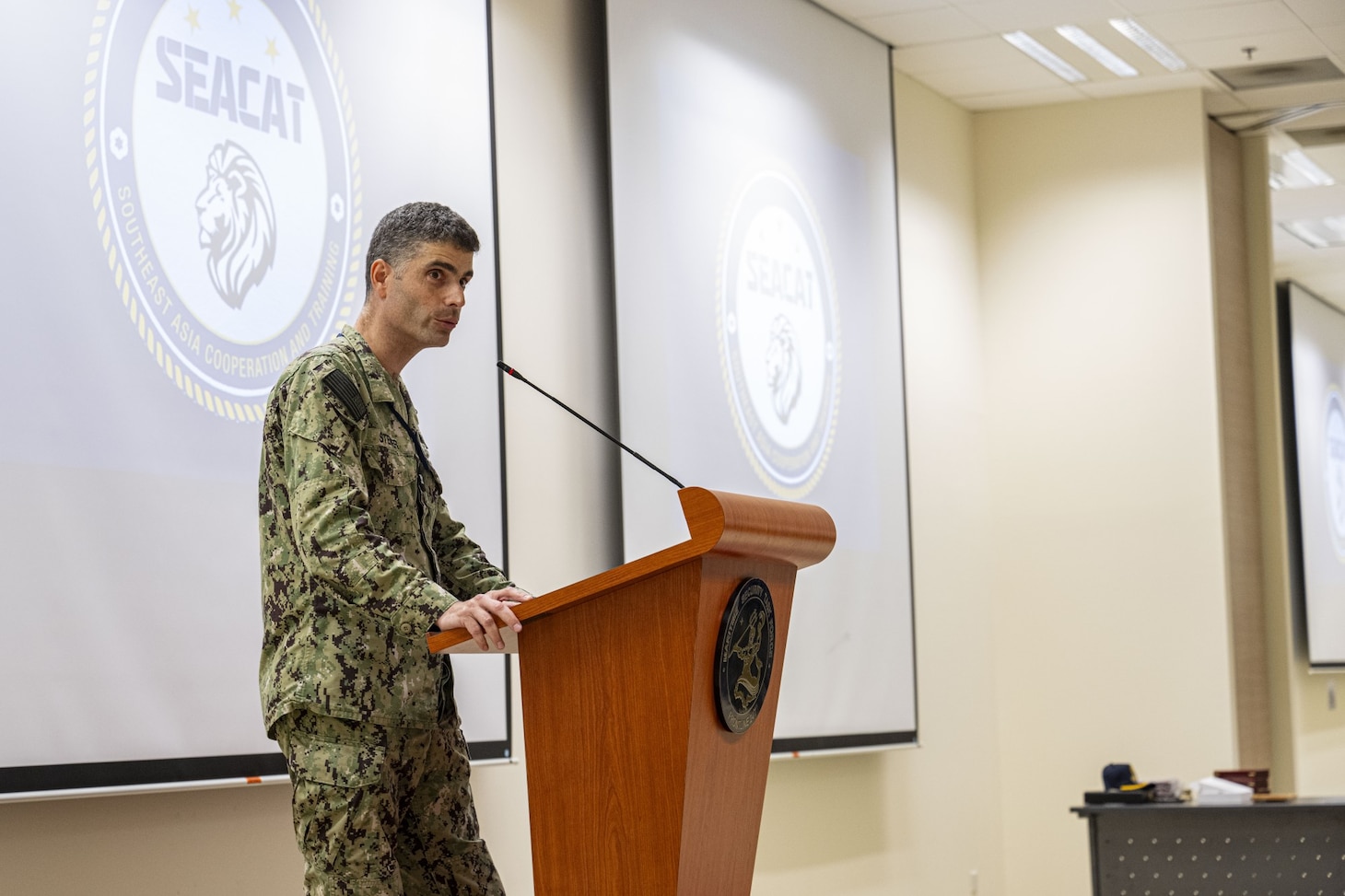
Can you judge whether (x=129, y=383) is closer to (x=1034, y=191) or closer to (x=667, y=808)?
(x=667, y=808)

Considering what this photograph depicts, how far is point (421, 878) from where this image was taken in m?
2.31

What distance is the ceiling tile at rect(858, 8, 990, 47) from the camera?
5945 millimetres

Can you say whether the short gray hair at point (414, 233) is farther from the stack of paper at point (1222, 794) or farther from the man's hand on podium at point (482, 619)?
the stack of paper at point (1222, 794)

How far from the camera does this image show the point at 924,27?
19.9 feet

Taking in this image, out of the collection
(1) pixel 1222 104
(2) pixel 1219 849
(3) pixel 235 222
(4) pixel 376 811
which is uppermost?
(1) pixel 1222 104

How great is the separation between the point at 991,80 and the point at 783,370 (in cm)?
219

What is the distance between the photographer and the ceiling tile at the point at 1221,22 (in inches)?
236

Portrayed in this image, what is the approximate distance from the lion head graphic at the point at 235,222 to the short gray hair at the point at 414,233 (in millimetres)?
1000

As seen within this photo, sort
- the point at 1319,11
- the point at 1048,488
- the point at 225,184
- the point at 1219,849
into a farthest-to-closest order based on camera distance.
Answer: the point at 1048,488, the point at 1319,11, the point at 1219,849, the point at 225,184

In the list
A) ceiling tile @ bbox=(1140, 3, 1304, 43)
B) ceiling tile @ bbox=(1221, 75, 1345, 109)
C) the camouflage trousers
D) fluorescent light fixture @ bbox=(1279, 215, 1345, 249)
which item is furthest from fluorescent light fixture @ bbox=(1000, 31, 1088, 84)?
the camouflage trousers

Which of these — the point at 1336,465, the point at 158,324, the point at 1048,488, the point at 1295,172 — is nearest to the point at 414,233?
the point at 158,324

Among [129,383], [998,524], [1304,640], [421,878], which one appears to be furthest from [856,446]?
[1304,640]

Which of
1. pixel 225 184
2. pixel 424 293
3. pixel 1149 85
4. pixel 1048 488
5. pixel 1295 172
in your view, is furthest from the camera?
pixel 1295 172

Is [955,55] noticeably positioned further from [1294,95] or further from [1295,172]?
[1295,172]
